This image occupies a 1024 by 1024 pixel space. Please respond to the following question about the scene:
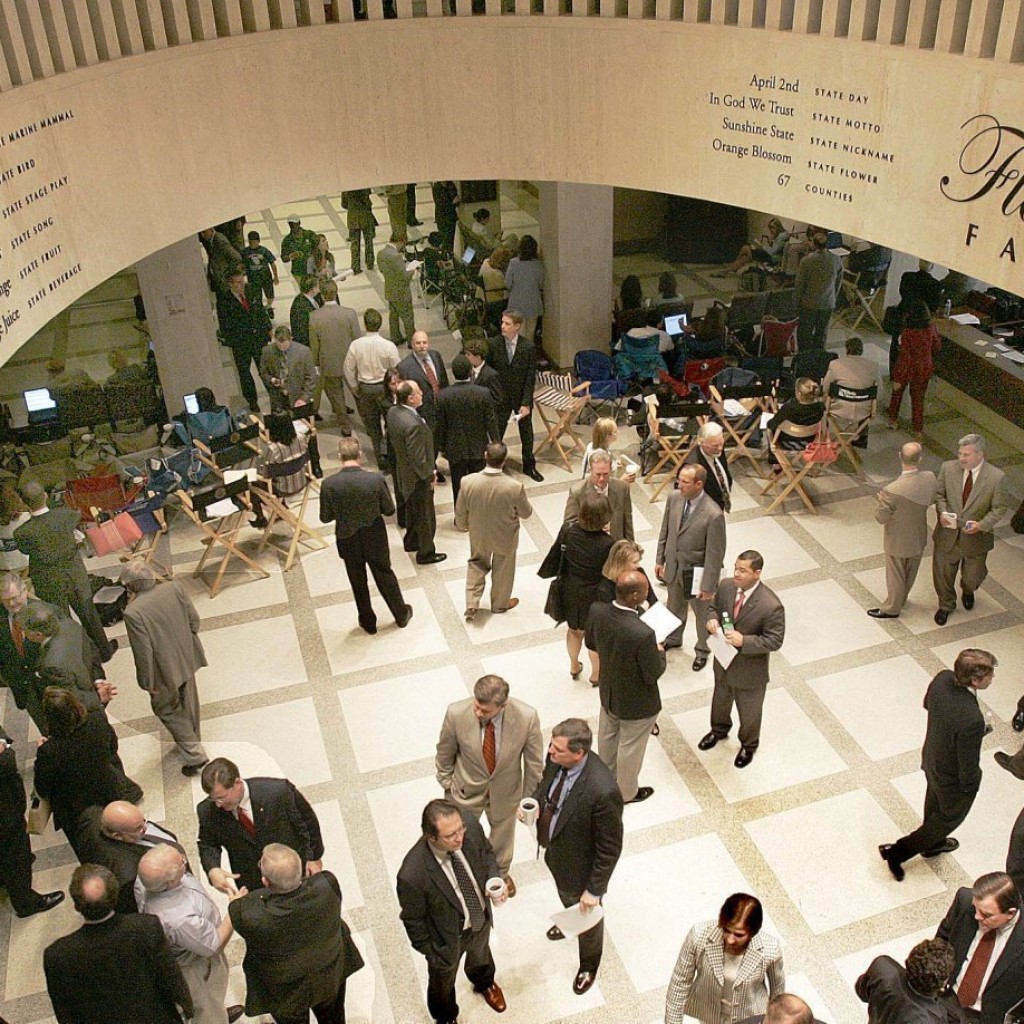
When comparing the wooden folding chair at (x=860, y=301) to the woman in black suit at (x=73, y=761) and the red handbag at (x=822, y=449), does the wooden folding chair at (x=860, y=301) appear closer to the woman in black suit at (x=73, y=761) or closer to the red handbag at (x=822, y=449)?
the red handbag at (x=822, y=449)

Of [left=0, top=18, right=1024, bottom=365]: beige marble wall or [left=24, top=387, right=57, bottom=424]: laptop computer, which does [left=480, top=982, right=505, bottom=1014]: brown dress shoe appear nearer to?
[left=0, top=18, right=1024, bottom=365]: beige marble wall

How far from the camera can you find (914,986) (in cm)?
427

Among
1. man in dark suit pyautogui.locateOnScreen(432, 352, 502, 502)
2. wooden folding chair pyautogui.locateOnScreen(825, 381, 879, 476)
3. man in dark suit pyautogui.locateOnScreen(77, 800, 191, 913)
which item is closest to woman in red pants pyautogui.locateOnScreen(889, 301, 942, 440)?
wooden folding chair pyautogui.locateOnScreen(825, 381, 879, 476)

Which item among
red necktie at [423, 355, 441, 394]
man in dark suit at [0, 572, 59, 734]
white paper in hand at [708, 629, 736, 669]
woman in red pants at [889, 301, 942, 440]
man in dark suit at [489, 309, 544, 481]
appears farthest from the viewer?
woman in red pants at [889, 301, 942, 440]

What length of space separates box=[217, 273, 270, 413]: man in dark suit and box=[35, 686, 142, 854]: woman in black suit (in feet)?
20.8

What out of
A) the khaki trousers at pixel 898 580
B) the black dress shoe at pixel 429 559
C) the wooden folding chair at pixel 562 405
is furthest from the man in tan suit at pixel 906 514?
the black dress shoe at pixel 429 559

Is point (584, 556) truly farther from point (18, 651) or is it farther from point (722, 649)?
point (18, 651)

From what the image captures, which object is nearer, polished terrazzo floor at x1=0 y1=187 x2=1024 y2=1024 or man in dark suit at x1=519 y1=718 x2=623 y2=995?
man in dark suit at x1=519 y1=718 x2=623 y2=995

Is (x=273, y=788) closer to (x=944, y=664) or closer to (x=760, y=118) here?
(x=944, y=664)

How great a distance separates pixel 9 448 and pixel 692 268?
30.7 feet

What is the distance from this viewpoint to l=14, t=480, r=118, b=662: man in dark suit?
25.2 feet

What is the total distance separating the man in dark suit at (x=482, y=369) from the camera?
9.28 meters

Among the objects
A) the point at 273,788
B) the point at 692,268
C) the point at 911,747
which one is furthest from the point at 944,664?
the point at 692,268

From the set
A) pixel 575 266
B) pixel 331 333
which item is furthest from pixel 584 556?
pixel 575 266
